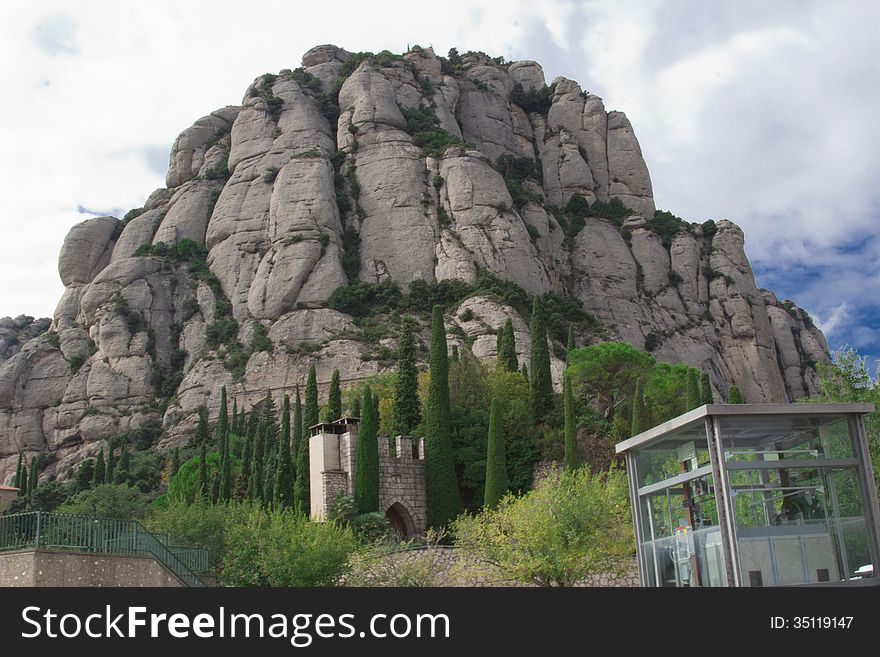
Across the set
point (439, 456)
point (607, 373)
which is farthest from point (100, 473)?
point (607, 373)

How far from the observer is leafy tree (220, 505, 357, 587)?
31375mm

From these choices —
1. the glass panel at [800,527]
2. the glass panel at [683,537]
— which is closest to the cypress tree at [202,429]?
the glass panel at [683,537]

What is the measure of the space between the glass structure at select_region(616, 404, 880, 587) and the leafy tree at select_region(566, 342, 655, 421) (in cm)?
3636

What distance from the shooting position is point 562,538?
33125 millimetres

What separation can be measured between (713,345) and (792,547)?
86276mm

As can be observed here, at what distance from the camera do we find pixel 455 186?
306ft

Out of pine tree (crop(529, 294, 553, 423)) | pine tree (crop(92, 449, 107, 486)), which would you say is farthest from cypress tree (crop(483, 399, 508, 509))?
pine tree (crop(92, 449, 107, 486))

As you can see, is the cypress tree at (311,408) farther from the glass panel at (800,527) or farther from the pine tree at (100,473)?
the glass panel at (800,527)

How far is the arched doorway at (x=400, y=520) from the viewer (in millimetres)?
46656

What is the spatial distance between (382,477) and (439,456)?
284 cm

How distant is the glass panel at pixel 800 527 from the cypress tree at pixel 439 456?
2478 centimetres

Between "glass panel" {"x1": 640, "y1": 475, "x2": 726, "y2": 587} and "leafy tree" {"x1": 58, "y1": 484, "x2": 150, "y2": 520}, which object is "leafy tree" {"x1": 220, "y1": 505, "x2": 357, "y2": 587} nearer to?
"glass panel" {"x1": 640, "y1": 475, "x2": 726, "y2": 587}

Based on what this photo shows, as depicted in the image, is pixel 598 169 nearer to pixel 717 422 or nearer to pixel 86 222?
pixel 86 222
